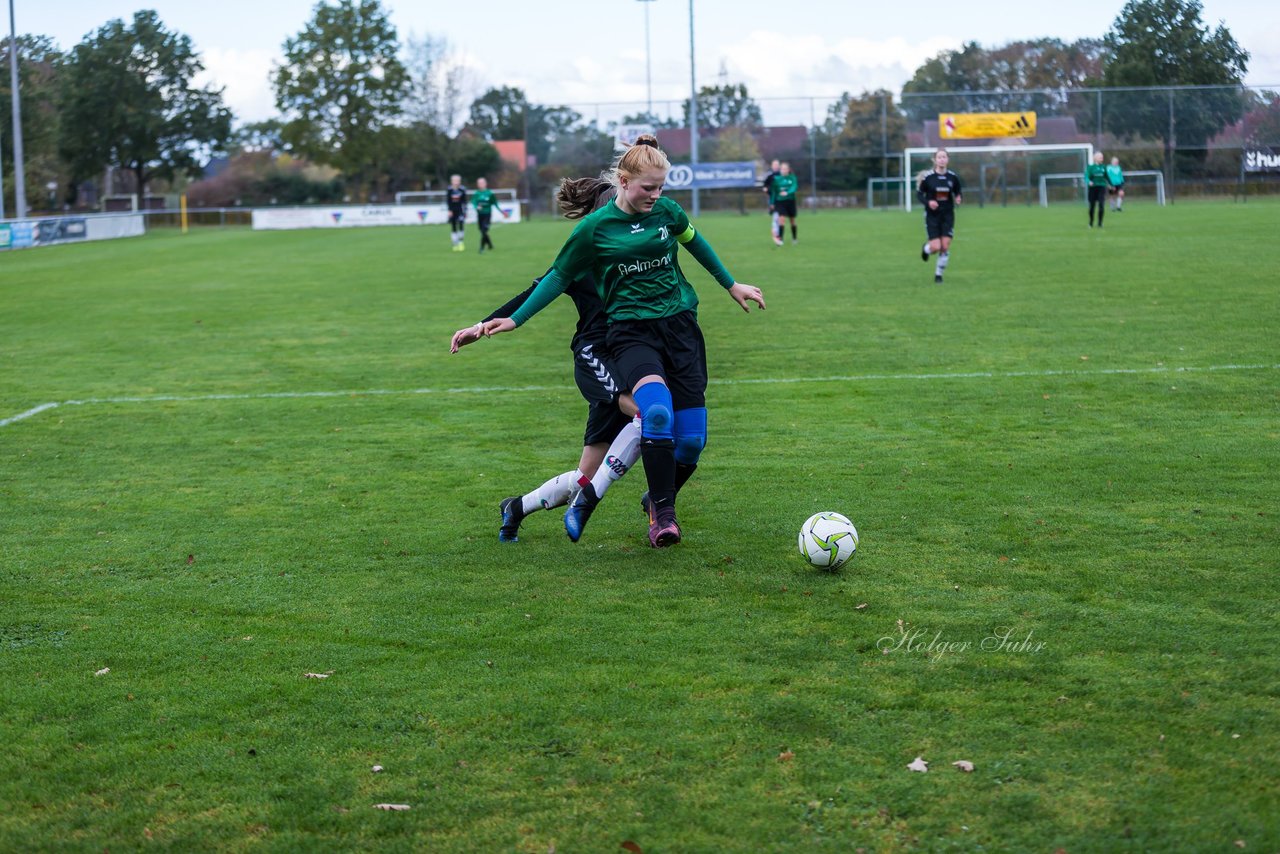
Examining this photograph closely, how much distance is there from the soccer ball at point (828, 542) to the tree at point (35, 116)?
57.6 metres

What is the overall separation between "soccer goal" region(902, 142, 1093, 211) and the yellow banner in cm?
56

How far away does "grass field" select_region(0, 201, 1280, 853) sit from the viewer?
136 inches

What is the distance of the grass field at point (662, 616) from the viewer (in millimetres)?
3443

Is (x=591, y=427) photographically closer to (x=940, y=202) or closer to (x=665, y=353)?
(x=665, y=353)

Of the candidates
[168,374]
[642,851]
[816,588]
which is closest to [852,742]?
[642,851]

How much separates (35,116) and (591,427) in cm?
6597

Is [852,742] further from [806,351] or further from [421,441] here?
[806,351]

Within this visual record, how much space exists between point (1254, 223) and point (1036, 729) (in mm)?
31801

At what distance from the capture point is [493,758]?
3740mm

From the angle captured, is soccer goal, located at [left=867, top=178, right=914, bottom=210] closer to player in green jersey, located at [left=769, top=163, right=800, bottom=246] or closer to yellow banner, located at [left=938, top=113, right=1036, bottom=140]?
yellow banner, located at [left=938, top=113, right=1036, bottom=140]

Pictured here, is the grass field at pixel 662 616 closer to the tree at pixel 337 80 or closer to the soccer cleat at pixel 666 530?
the soccer cleat at pixel 666 530

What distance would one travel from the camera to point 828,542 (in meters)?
5.44
